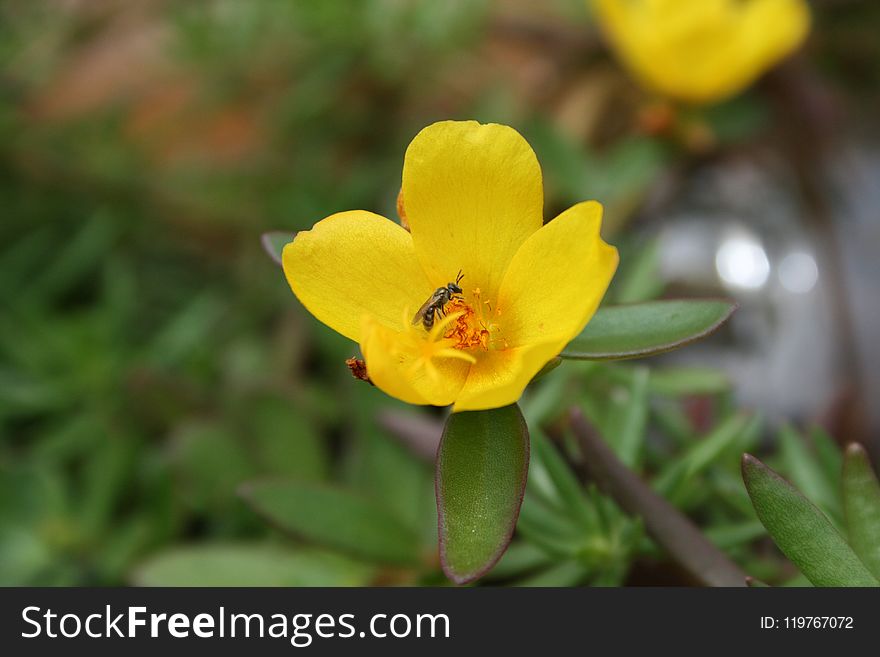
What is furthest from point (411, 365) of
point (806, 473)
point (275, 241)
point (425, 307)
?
point (806, 473)

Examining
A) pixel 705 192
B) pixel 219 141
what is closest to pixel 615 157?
pixel 705 192

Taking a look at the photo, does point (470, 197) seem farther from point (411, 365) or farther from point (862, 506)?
point (862, 506)

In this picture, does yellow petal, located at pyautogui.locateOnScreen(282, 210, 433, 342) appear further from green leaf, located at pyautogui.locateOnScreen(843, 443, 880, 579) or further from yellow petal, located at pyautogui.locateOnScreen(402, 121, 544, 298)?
green leaf, located at pyautogui.locateOnScreen(843, 443, 880, 579)

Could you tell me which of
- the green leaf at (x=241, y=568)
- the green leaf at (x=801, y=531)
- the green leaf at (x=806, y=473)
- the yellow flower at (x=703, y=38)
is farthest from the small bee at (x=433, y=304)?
the yellow flower at (x=703, y=38)

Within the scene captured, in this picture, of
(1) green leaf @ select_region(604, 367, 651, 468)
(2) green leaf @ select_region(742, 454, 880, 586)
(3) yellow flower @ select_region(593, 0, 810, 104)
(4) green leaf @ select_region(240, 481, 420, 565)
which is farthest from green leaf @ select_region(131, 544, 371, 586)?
(3) yellow flower @ select_region(593, 0, 810, 104)

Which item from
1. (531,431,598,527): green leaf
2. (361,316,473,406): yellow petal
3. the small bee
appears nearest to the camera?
(361,316,473,406): yellow petal

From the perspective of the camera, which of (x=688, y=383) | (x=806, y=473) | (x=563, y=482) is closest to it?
(x=563, y=482)
